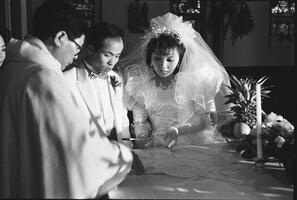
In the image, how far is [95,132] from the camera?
4.99 feet

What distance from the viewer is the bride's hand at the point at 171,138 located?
2.39m

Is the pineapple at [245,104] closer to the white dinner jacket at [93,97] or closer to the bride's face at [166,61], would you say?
the bride's face at [166,61]

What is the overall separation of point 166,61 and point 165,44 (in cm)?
13

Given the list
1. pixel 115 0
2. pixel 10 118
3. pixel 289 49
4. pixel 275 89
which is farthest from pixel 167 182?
pixel 289 49

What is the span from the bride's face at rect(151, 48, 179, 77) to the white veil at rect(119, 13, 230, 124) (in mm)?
103

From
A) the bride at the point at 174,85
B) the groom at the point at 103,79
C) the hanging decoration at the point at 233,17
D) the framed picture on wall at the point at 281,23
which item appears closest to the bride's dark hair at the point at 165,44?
the bride at the point at 174,85

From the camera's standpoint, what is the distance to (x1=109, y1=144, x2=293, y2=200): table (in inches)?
65.7

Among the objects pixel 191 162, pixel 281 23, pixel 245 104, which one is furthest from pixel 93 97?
pixel 281 23

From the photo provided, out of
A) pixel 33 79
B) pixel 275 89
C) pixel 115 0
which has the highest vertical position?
pixel 115 0

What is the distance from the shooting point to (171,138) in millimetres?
2469

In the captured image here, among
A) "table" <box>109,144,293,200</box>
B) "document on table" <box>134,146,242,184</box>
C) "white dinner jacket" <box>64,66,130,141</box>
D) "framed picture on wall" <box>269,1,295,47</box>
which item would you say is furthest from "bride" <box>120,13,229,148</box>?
"framed picture on wall" <box>269,1,295,47</box>

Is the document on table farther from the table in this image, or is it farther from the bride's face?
the bride's face

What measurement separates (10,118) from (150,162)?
2.46ft

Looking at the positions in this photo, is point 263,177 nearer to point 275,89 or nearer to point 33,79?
point 33,79
